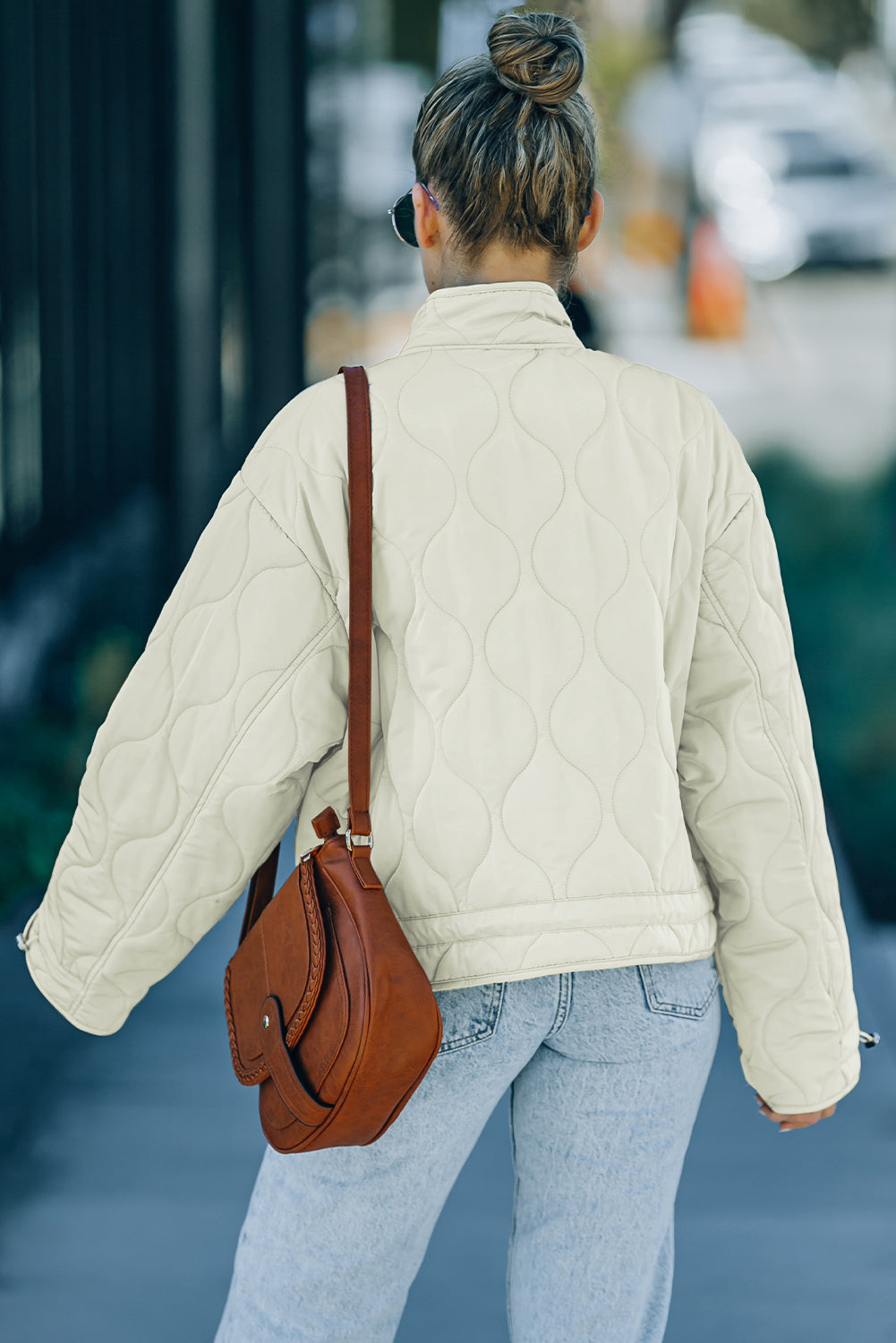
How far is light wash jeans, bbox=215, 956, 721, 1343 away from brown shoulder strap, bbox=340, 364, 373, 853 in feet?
0.66

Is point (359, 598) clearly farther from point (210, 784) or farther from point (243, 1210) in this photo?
point (243, 1210)

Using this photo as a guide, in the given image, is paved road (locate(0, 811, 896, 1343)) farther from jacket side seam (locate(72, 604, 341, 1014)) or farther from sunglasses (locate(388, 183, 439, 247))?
sunglasses (locate(388, 183, 439, 247))

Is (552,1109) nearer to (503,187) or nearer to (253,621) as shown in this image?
(253,621)

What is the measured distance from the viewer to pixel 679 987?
1278 mm

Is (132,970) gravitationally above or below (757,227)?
below

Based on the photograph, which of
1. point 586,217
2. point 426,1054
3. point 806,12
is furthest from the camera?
point 806,12

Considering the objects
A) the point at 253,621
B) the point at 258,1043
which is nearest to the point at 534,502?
the point at 253,621

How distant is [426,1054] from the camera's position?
3.82 ft

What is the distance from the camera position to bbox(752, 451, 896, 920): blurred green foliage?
5.49m

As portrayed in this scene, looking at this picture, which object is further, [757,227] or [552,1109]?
[757,227]

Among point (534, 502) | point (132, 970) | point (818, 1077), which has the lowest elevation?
point (818, 1077)

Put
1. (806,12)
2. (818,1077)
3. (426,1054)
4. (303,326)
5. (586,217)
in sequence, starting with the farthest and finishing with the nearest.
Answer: (806,12) < (303,326) < (818,1077) < (586,217) < (426,1054)

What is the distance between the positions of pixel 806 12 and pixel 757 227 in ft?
3.63

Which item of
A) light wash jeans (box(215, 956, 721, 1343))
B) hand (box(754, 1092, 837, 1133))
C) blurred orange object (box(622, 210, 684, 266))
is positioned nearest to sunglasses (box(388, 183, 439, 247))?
light wash jeans (box(215, 956, 721, 1343))
